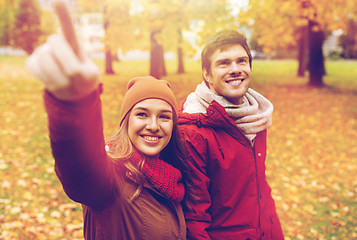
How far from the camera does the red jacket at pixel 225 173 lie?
197cm

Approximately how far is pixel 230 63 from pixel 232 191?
31.9 inches

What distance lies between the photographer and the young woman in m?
0.94

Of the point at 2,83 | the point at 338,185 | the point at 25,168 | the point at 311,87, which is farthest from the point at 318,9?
the point at 2,83

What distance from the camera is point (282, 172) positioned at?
623 cm

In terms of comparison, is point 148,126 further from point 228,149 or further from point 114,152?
point 228,149

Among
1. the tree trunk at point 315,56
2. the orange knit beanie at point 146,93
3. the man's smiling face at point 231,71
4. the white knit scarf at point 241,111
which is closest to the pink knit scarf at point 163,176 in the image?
the orange knit beanie at point 146,93

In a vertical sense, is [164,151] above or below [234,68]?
below

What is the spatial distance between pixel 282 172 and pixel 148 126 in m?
5.11

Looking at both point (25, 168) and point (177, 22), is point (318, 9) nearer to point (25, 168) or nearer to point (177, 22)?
point (177, 22)

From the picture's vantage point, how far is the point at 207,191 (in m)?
1.94

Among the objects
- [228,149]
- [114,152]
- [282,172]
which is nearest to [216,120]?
[228,149]

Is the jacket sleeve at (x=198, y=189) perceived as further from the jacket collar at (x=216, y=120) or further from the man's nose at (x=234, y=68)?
the man's nose at (x=234, y=68)

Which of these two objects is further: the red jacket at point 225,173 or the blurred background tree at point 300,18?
the blurred background tree at point 300,18

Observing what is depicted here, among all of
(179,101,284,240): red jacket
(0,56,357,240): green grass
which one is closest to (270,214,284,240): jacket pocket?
(179,101,284,240): red jacket
